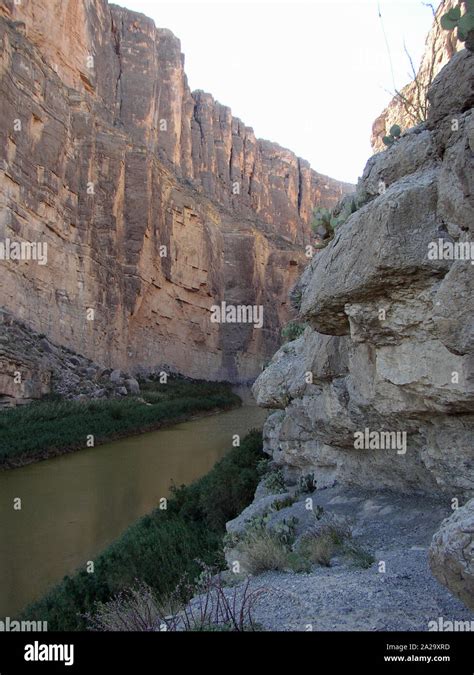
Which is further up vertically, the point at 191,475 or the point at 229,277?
the point at 229,277

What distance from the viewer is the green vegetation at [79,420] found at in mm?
16531

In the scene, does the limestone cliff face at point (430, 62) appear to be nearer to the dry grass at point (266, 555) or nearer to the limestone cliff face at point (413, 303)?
the limestone cliff face at point (413, 303)

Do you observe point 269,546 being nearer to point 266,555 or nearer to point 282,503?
point 266,555

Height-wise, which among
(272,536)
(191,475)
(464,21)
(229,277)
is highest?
(229,277)

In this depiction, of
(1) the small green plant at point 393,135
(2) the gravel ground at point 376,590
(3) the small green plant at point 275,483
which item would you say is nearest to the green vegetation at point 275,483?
(3) the small green plant at point 275,483

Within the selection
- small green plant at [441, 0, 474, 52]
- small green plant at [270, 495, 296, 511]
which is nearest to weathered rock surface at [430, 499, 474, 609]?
small green plant at [441, 0, 474, 52]

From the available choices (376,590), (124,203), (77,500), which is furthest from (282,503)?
(124,203)

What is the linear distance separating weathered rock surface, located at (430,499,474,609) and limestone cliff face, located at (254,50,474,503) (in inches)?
62.0

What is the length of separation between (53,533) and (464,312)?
29.8 feet

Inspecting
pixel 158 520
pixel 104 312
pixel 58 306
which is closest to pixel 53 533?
pixel 158 520

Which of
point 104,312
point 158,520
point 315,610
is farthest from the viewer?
point 104,312

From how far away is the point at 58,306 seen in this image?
84.4ft

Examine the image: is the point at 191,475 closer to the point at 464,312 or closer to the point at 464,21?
the point at 464,312

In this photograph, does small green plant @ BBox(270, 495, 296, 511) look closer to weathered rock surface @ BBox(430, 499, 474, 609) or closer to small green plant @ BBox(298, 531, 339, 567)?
small green plant @ BBox(298, 531, 339, 567)
